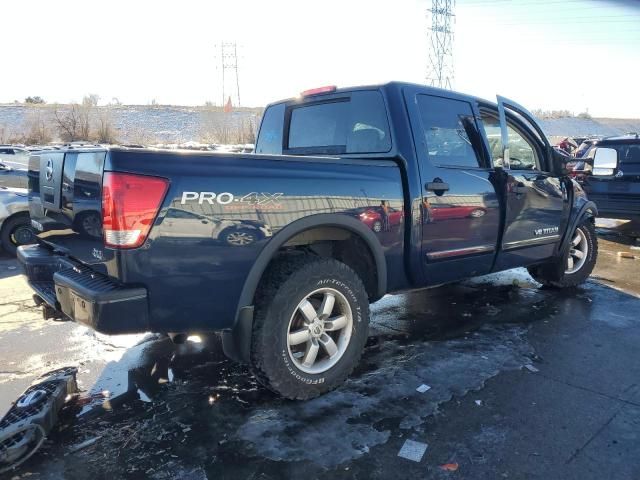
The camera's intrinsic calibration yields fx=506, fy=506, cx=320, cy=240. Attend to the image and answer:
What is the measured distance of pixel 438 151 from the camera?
156 inches

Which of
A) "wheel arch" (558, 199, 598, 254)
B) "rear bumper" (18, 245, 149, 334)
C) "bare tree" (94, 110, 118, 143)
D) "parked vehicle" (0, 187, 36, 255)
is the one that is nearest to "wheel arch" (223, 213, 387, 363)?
"rear bumper" (18, 245, 149, 334)

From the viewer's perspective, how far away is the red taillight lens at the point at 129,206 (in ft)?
8.03

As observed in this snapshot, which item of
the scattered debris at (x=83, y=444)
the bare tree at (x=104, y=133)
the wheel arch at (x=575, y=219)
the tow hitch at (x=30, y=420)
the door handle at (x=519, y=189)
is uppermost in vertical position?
the bare tree at (x=104, y=133)

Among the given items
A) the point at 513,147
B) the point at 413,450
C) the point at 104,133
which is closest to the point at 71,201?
the point at 413,450

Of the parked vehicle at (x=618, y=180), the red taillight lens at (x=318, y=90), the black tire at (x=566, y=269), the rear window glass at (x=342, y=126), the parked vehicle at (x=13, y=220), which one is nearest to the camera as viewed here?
the rear window glass at (x=342, y=126)

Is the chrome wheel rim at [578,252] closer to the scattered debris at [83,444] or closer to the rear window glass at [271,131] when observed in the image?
the rear window glass at [271,131]

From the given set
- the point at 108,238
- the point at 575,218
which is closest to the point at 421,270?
the point at 108,238

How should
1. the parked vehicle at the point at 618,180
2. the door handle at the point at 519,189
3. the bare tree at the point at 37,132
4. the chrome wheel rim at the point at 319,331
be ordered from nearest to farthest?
the chrome wheel rim at the point at 319,331 < the door handle at the point at 519,189 < the parked vehicle at the point at 618,180 < the bare tree at the point at 37,132

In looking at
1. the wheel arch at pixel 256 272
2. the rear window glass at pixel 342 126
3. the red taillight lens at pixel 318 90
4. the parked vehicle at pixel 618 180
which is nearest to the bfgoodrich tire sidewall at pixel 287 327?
the wheel arch at pixel 256 272

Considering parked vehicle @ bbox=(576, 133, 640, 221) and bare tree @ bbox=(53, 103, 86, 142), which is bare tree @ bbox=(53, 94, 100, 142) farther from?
parked vehicle @ bbox=(576, 133, 640, 221)

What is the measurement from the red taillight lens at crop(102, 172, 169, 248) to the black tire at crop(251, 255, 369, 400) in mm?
844

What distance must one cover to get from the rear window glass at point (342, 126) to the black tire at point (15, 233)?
5379 millimetres

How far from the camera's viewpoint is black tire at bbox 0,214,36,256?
7.75m

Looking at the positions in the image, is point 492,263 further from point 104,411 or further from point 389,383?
point 104,411
